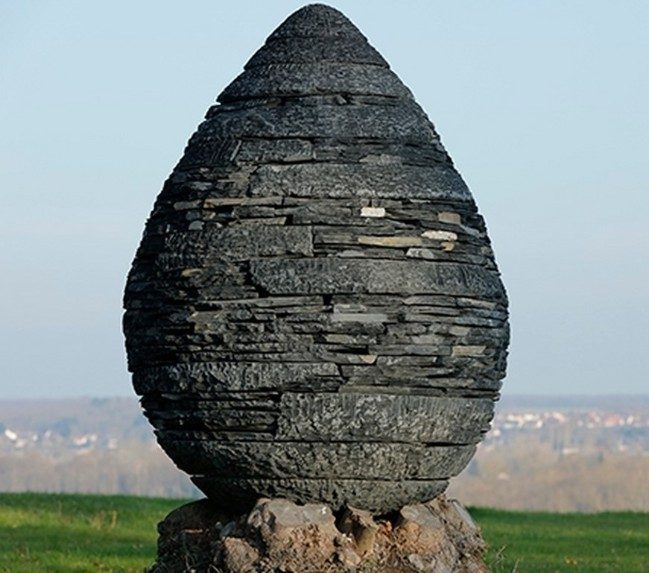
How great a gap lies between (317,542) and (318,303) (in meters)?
1.71

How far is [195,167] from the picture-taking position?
11766 millimetres

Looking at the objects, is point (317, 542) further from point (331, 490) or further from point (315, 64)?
point (315, 64)

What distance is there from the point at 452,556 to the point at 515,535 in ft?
31.9

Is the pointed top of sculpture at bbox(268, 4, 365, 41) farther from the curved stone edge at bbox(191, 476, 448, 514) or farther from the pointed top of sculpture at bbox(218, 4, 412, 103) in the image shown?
the curved stone edge at bbox(191, 476, 448, 514)

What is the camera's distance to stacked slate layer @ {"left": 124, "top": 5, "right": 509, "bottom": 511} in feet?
36.1

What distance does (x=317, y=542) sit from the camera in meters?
11.1

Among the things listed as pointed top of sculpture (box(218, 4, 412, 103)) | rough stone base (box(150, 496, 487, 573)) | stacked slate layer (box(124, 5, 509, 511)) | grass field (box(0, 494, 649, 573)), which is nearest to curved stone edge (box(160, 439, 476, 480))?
stacked slate layer (box(124, 5, 509, 511))

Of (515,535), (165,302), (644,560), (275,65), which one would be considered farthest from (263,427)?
(515,535)

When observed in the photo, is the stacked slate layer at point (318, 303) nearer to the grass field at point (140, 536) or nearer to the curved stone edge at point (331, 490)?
the curved stone edge at point (331, 490)

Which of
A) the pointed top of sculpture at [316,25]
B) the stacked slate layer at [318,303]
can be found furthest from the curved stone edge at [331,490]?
the pointed top of sculpture at [316,25]

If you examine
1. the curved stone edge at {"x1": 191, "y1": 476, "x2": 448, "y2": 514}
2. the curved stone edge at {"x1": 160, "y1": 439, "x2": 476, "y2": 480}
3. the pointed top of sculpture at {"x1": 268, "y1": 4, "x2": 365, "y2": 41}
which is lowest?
the curved stone edge at {"x1": 191, "y1": 476, "x2": 448, "y2": 514}

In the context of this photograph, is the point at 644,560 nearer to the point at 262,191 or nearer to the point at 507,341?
the point at 507,341

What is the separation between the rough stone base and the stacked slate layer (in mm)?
168

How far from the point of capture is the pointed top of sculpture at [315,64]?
11773 millimetres
